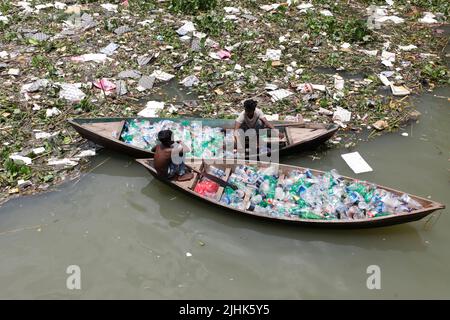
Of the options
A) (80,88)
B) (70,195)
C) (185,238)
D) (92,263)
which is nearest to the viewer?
(92,263)

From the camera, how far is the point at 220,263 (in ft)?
17.3

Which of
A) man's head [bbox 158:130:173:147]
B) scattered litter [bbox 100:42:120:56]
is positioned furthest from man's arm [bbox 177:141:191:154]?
scattered litter [bbox 100:42:120:56]

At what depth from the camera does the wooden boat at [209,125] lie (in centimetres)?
626

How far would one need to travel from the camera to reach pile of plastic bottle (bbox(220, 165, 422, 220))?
532cm

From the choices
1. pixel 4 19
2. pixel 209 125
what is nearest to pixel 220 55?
pixel 209 125

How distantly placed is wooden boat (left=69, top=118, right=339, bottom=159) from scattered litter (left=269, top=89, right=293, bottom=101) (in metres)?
1.17

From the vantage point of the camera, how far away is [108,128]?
6586 mm

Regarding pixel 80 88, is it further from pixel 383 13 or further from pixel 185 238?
pixel 383 13

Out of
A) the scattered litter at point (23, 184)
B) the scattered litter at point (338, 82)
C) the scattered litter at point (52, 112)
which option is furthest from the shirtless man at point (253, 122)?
the scattered litter at point (52, 112)

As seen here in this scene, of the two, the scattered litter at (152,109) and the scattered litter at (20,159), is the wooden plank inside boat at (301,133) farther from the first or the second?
the scattered litter at (20,159)

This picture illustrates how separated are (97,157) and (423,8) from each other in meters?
8.96
